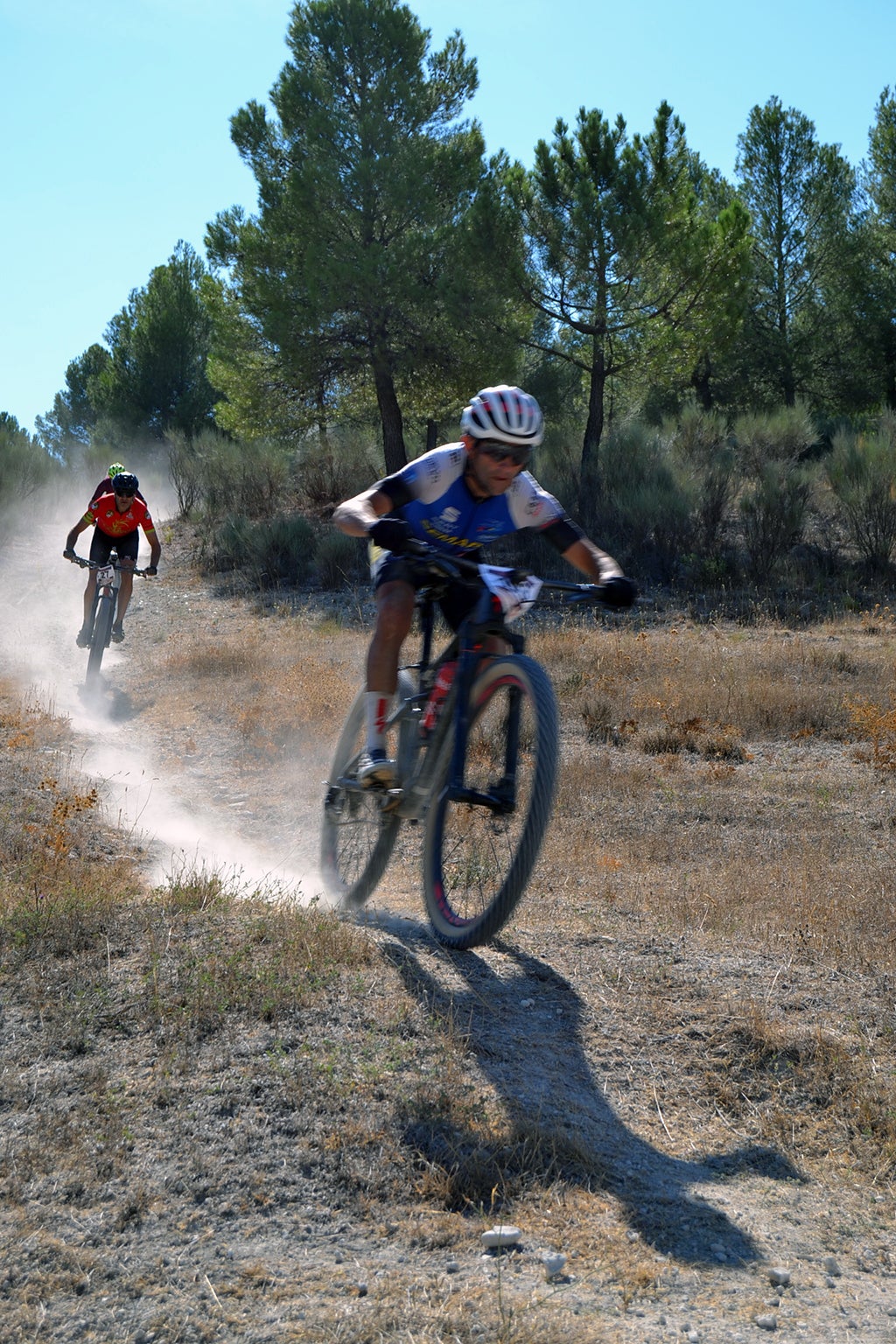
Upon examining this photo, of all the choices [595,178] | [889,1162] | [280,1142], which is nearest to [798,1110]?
[889,1162]

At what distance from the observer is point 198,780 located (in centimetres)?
860

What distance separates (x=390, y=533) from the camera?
419 cm

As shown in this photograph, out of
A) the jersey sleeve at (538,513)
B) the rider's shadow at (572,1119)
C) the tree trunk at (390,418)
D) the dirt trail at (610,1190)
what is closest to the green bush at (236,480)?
the tree trunk at (390,418)

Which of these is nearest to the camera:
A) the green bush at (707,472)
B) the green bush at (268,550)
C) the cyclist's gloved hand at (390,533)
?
the cyclist's gloved hand at (390,533)

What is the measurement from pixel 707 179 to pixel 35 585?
20.5 meters

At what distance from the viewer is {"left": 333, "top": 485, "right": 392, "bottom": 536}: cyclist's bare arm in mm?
4383

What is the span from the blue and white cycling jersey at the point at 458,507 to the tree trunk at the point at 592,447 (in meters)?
16.0

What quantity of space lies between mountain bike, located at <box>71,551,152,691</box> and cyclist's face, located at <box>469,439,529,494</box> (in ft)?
24.6

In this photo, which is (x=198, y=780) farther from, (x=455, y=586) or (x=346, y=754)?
(x=455, y=586)

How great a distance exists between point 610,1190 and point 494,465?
2599mm

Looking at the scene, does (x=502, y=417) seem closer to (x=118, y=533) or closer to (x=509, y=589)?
(x=509, y=589)

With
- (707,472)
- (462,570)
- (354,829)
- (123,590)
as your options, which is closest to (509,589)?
(462,570)

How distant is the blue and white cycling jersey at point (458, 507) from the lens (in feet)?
15.1

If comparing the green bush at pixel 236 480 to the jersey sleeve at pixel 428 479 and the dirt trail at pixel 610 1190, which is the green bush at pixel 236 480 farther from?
the jersey sleeve at pixel 428 479
